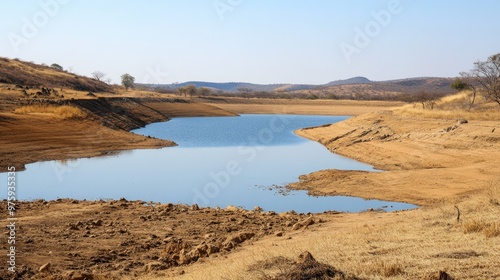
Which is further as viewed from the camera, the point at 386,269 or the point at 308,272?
the point at 386,269

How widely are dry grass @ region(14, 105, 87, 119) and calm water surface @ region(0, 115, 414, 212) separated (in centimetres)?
861

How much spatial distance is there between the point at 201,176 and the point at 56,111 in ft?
68.0

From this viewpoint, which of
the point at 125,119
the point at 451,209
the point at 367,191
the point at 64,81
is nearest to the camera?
the point at 451,209

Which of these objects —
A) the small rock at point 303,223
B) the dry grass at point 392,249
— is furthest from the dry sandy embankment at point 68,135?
the dry grass at point 392,249

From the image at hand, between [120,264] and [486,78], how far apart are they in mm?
36500

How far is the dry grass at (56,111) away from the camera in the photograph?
1587 inches

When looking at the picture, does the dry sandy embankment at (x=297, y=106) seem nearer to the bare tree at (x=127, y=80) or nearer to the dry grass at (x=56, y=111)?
the bare tree at (x=127, y=80)

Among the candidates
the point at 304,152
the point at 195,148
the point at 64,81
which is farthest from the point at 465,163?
the point at 64,81

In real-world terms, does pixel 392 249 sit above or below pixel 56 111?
below

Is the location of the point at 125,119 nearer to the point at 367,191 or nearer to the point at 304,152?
the point at 304,152

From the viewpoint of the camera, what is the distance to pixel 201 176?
24.7 m

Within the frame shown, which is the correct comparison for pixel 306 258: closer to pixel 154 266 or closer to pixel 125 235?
pixel 154 266

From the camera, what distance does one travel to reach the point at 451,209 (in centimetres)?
1225

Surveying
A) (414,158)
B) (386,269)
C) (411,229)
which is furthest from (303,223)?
(414,158)
